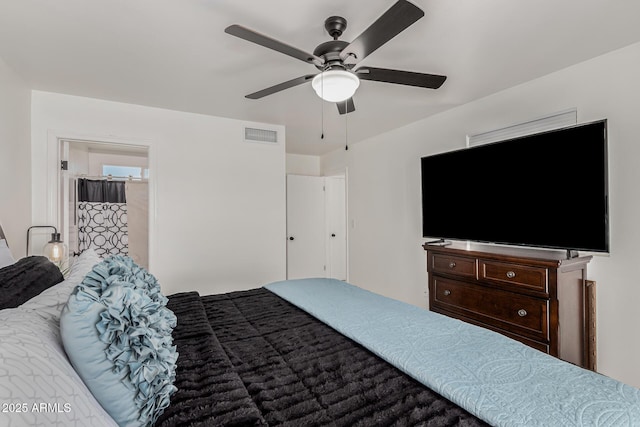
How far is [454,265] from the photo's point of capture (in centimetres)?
264

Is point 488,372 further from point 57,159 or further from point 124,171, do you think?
point 124,171

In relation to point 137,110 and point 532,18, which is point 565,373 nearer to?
point 532,18

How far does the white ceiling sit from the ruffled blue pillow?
5.17ft

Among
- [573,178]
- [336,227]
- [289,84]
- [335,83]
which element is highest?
[289,84]

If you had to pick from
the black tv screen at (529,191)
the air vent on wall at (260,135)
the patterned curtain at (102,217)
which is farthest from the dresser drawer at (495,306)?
the patterned curtain at (102,217)

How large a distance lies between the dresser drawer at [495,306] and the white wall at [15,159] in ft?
11.7

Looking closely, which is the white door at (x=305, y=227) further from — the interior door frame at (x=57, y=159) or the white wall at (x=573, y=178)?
the interior door frame at (x=57, y=159)

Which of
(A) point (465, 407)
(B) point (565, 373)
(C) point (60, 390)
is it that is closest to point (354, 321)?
(A) point (465, 407)

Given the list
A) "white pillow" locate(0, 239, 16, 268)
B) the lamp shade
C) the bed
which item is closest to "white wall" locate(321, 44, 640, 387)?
the bed

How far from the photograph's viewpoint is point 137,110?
122 inches

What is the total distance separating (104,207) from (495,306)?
4.83 meters

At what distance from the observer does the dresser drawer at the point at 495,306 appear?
6.83ft

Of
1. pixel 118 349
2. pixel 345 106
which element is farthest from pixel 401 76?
pixel 118 349

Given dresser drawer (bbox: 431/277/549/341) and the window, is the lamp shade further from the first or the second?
dresser drawer (bbox: 431/277/549/341)
